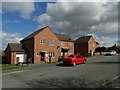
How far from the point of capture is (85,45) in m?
74.2

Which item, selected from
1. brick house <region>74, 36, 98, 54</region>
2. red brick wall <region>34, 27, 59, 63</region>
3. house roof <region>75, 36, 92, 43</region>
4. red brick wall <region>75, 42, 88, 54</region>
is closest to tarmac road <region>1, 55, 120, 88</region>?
red brick wall <region>34, 27, 59, 63</region>

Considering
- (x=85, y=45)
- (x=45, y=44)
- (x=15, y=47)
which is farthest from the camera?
(x=85, y=45)

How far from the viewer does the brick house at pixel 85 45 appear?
73600mm

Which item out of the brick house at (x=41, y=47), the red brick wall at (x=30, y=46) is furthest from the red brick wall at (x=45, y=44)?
the red brick wall at (x=30, y=46)

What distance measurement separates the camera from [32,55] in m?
41.6

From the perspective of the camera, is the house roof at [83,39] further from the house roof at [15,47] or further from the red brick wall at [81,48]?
the house roof at [15,47]

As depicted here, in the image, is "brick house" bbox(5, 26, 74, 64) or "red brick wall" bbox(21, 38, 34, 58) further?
"red brick wall" bbox(21, 38, 34, 58)

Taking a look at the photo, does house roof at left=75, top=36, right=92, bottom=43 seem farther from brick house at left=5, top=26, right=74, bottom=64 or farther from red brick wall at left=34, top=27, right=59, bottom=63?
red brick wall at left=34, top=27, right=59, bottom=63

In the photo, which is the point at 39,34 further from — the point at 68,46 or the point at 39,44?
the point at 68,46

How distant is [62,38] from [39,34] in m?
16.2

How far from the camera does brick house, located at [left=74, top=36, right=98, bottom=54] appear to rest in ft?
241

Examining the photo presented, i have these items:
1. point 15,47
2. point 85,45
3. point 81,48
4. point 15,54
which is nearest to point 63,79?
point 15,54

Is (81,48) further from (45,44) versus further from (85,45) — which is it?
(45,44)

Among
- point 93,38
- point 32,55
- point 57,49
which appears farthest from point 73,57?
point 93,38
